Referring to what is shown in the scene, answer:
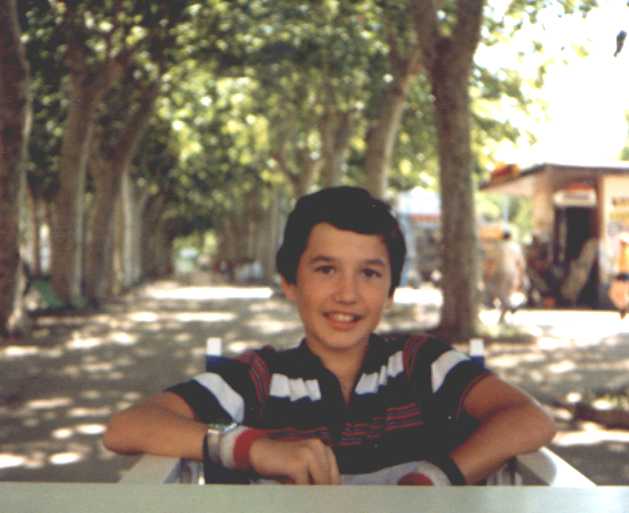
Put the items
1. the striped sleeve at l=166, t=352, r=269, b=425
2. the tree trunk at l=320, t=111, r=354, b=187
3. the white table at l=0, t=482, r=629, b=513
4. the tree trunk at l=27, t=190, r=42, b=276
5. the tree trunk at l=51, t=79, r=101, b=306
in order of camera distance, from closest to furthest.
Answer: the white table at l=0, t=482, r=629, b=513 → the striped sleeve at l=166, t=352, r=269, b=425 → the tree trunk at l=51, t=79, r=101, b=306 → the tree trunk at l=320, t=111, r=354, b=187 → the tree trunk at l=27, t=190, r=42, b=276

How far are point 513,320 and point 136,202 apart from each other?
22825 mm

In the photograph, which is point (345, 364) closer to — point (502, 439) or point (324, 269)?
point (324, 269)

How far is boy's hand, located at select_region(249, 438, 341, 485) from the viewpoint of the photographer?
228cm

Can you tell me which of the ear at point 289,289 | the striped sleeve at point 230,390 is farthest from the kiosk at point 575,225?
the striped sleeve at point 230,390

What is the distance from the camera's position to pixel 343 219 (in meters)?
2.89

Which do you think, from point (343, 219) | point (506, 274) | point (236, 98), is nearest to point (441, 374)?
point (343, 219)

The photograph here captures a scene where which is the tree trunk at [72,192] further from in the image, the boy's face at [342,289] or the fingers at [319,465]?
the fingers at [319,465]

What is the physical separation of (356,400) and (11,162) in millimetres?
13019

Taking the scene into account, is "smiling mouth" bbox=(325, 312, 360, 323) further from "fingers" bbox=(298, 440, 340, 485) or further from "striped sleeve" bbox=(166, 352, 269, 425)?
"fingers" bbox=(298, 440, 340, 485)

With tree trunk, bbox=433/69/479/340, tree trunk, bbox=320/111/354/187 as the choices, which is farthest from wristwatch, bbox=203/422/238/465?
tree trunk, bbox=320/111/354/187

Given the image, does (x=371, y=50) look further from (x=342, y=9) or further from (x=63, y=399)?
(x=63, y=399)

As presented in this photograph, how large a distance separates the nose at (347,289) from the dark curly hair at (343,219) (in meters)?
0.12

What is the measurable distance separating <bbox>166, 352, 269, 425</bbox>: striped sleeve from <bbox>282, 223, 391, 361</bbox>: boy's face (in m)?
0.18

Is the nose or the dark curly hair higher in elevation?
the dark curly hair
